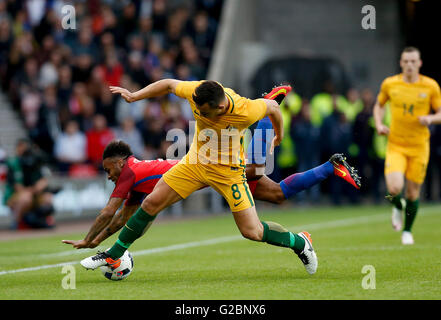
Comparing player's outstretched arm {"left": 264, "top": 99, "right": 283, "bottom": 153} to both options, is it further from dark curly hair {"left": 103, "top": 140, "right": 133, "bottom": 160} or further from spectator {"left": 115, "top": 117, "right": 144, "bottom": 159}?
spectator {"left": 115, "top": 117, "right": 144, "bottom": 159}

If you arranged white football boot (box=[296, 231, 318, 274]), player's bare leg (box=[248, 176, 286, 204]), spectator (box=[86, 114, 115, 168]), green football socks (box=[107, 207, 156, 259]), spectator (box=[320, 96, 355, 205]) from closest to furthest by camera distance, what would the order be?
green football socks (box=[107, 207, 156, 259]) < white football boot (box=[296, 231, 318, 274]) < player's bare leg (box=[248, 176, 286, 204]) < spectator (box=[86, 114, 115, 168]) < spectator (box=[320, 96, 355, 205])

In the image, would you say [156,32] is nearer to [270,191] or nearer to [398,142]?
[398,142]

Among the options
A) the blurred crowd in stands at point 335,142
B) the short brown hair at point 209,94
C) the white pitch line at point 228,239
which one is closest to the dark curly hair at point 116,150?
the short brown hair at point 209,94

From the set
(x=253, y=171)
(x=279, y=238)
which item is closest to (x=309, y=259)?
(x=279, y=238)

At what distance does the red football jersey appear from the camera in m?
8.77

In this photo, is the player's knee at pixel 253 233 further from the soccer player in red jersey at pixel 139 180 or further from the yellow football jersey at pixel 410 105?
the yellow football jersey at pixel 410 105

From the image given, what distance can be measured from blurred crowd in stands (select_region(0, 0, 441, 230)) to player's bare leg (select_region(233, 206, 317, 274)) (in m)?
9.82

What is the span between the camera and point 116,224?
29.4ft

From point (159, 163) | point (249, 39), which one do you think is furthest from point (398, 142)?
point (249, 39)

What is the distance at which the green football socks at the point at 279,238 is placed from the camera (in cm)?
849

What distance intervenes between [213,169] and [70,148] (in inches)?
397

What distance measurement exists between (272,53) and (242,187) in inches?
676

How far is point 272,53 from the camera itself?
2516 cm

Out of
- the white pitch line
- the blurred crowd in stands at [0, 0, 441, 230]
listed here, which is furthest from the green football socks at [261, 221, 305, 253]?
the blurred crowd in stands at [0, 0, 441, 230]
